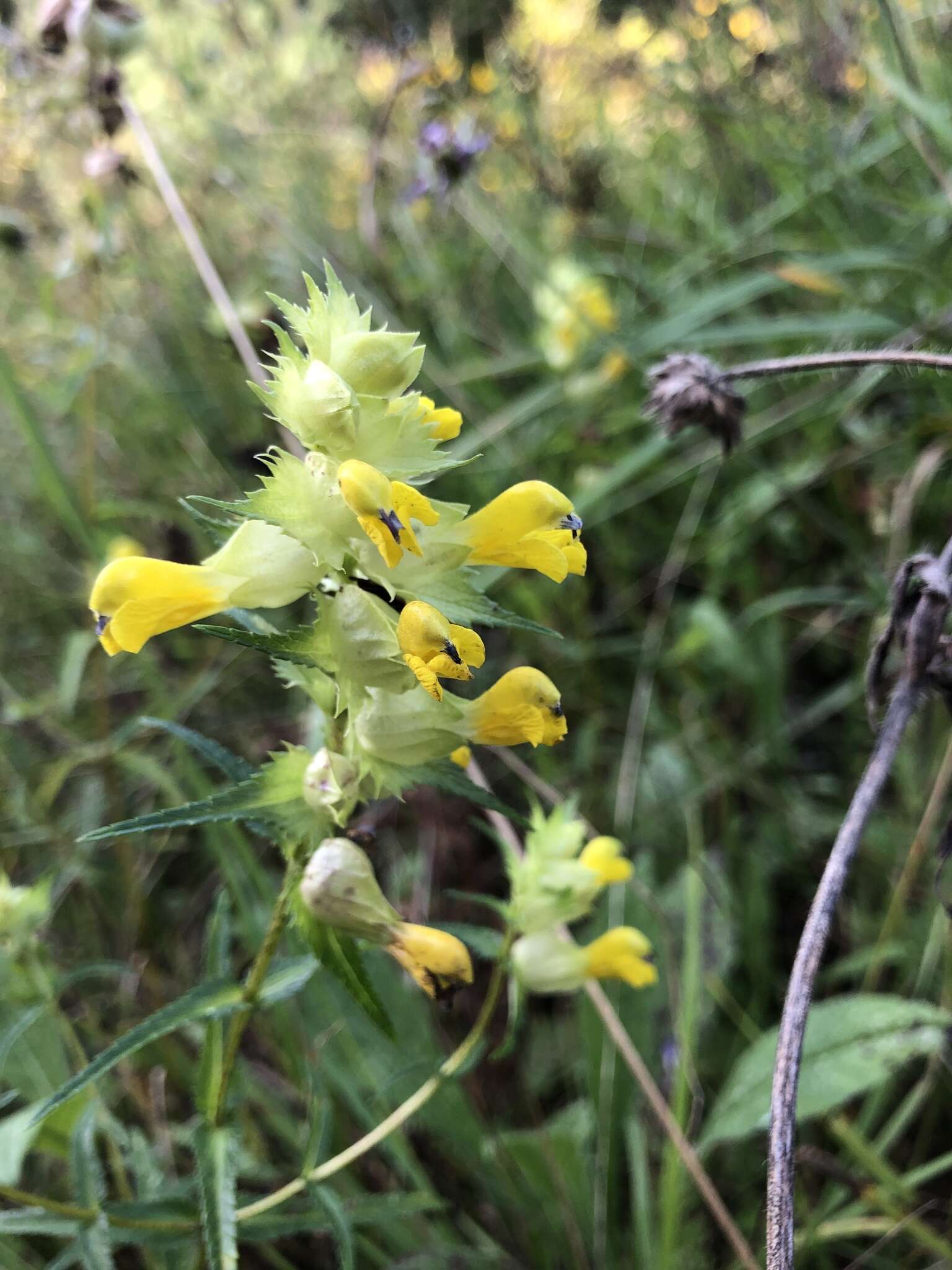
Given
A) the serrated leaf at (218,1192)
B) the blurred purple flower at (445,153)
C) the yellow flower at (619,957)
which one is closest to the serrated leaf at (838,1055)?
the yellow flower at (619,957)

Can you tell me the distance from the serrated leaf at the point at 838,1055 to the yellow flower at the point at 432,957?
1.68 ft

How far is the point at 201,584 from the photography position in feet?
2.02

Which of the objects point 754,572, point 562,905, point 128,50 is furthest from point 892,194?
point 562,905

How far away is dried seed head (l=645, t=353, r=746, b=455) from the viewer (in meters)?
0.86

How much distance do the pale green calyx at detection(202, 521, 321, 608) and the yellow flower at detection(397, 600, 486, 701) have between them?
91 millimetres

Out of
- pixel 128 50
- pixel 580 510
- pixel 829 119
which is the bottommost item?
pixel 580 510

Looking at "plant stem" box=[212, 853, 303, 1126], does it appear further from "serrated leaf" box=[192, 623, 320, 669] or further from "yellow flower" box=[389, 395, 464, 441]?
"yellow flower" box=[389, 395, 464, 441]

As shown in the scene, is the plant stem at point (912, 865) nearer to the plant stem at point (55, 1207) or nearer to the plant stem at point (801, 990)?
the plant stem at point (801, 990)

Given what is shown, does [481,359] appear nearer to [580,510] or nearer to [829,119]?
[580,510]

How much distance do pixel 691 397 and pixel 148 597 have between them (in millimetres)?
521

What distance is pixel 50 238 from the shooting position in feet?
7.06

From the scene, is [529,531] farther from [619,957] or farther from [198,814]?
[619,957]

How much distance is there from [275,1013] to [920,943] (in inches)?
32.1

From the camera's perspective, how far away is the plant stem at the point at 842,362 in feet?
2.37
